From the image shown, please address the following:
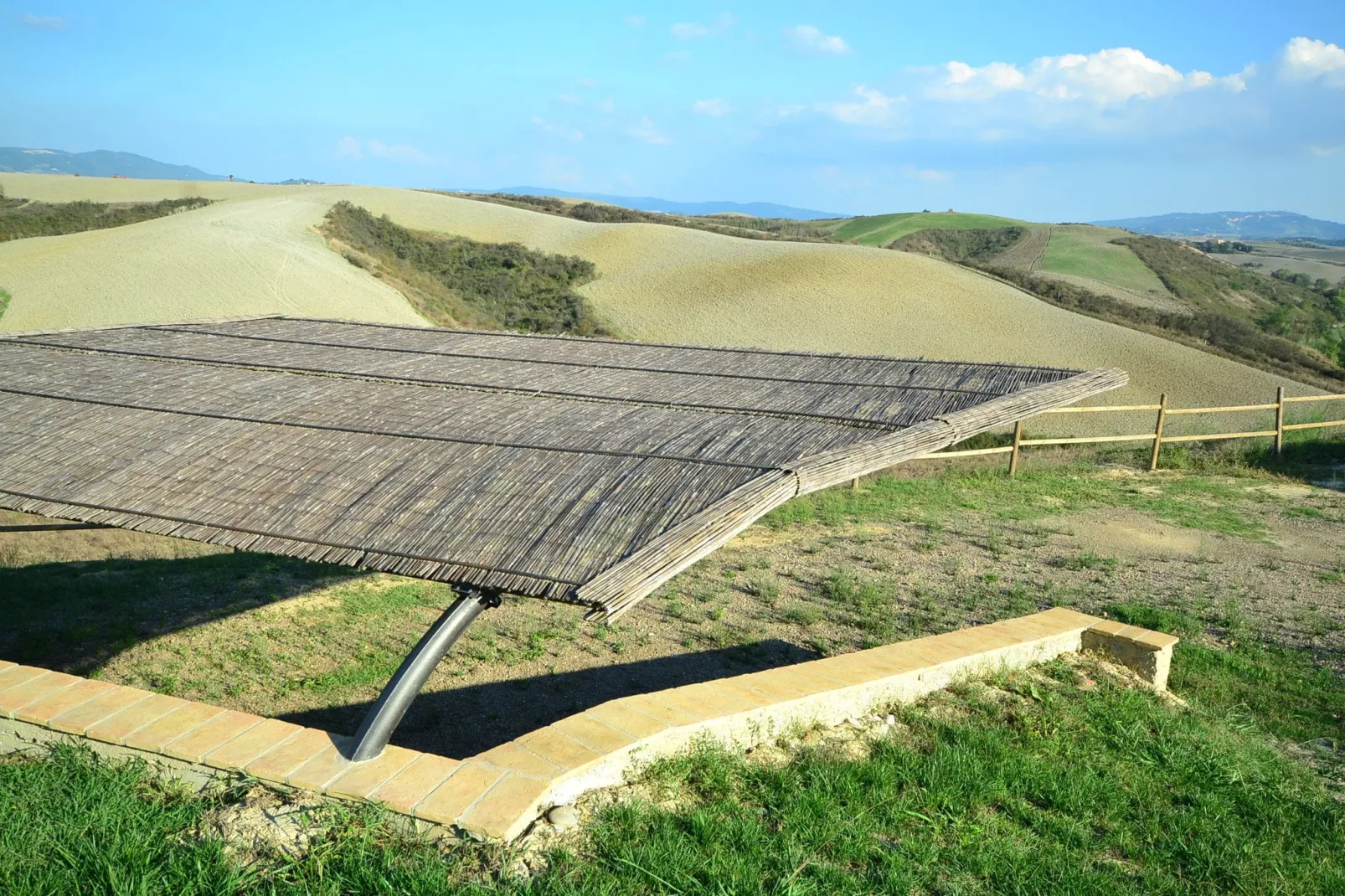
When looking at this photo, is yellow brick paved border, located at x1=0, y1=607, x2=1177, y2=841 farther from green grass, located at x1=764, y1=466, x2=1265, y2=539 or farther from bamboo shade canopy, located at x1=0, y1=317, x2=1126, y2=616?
green grass, located at x1=764, y1=466, x2=1265, y2=539

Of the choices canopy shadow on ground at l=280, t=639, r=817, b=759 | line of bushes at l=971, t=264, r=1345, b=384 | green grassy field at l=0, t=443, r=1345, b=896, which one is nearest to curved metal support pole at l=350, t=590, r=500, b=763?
green grassy field at l=0, t=443, r=1345, b=896

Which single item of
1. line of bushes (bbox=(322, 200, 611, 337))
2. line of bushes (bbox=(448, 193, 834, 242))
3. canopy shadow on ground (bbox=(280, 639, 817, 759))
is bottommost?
canopy shadow on ground (bbox=(280, 639, 817, 759))

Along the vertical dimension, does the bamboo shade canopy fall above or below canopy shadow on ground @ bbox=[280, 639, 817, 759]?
above

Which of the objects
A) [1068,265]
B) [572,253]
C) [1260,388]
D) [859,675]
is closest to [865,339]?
[1260,388]

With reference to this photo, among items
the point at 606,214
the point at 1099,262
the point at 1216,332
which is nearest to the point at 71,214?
the point at 606,214

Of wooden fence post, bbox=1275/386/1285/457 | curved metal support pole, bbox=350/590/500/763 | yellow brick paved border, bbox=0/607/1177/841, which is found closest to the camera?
yellow brick paved border, bbox=0/607/1177/841

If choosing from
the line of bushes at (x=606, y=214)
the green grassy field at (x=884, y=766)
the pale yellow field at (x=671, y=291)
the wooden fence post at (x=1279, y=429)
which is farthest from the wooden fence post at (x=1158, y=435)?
the line of bushes at (x=606, y=214)
